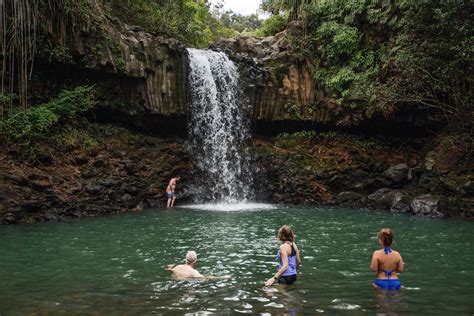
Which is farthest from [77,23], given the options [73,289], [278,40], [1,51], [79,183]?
[73,289]

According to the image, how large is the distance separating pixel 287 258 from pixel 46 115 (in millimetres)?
14335

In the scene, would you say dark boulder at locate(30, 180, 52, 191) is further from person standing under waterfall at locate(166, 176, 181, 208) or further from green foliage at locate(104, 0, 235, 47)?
green foliage at locate(104, 0, 235, 47)

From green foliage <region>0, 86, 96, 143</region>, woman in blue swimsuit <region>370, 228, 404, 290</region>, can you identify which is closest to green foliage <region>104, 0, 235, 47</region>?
green foliage <region>0, 86, 96, 143</region>

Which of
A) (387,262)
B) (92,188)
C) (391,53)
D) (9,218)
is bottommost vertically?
(9,218)

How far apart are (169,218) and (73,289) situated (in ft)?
31.2

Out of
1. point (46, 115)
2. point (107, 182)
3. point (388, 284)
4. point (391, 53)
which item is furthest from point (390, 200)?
point (46, 115)

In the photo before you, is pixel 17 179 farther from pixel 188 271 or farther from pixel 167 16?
pixel 167 16

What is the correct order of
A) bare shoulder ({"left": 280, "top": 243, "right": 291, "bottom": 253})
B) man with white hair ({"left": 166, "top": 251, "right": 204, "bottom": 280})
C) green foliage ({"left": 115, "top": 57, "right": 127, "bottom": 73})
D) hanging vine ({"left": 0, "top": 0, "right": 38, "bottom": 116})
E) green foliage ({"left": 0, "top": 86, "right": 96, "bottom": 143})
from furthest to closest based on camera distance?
green foliage ({"left": 115, "top": 57, "right": 127, "bottom": 73}) → green foliage ({"left": 0, "top": 86, "right": 96, "bottom": 143}) → hanging vine ({"left": 0, "top": 0, "right": 38, "bottom": 116}) → man with white hair ({"left": 166, "top": 251, "right": 204, "bottom": 280}) → bare shoulder ({"left": 280, "top": 243, "right": 291, "bottom": 253})

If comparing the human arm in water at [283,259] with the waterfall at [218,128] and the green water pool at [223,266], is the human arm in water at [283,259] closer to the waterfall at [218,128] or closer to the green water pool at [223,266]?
the green water pool at [223,266]

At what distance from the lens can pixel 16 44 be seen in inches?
672

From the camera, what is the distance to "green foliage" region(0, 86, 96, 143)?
17.4 metres

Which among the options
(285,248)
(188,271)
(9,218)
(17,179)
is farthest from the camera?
(17,179)

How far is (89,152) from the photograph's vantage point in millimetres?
19969

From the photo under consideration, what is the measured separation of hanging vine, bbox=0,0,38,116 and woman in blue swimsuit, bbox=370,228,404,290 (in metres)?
15.3
